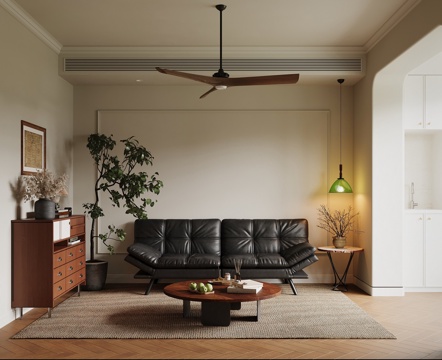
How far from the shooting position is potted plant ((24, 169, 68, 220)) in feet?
17.2

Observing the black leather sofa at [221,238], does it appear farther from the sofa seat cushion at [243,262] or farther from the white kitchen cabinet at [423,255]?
the white kitchen cabinet at [423,255]

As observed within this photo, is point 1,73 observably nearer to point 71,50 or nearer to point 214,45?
point 71,50

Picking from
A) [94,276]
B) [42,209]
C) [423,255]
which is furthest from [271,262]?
[42,209]

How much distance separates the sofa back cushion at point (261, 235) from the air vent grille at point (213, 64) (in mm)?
1955

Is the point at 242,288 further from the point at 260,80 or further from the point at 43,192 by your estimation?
the point at 43,192

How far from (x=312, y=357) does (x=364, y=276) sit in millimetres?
2883

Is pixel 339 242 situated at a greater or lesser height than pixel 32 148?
lesser

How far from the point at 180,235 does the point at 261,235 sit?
104cm

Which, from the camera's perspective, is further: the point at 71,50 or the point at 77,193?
the point at 77,193

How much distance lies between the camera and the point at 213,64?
6.52 m

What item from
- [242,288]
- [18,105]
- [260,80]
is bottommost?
[242,288]

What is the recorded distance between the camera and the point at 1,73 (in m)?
4.91

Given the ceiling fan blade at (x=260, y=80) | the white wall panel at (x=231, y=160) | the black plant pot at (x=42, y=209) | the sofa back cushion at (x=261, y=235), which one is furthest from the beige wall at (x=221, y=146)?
the ceiling fan blade at (x=260, y=80)

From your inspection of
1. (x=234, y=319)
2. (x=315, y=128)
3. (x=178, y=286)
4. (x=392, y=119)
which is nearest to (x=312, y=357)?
(x=234, y=319)
